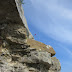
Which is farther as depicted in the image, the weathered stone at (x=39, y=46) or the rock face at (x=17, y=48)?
the weathered stone at (x=39, y=46)

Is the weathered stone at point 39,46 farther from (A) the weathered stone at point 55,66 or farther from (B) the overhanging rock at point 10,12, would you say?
(B) the overhanging rock at point 10,12

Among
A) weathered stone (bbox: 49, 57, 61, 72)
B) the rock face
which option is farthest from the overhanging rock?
weathered stone (bbox: 49, 57, 61, 72)

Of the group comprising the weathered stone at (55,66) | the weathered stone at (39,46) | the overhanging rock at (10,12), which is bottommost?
the weathered stone at (55,66)

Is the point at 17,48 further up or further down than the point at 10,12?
further down

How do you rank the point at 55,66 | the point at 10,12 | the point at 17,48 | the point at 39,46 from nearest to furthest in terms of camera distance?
the point at 10,12, the point at 17,48, the point at 39,46, the point at 55,66

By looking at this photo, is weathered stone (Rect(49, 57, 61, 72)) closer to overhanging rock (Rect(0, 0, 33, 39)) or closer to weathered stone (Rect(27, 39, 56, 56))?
weathered stone (Rect(27, 39, 56, 56))

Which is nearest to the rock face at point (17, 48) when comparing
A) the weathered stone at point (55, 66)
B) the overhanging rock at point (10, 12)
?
the overhanging rock at point (10, 12)

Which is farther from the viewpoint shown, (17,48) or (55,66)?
(55,66)

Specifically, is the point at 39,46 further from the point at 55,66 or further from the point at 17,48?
the point at 55,66

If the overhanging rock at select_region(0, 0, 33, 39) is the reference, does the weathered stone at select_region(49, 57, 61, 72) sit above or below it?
below

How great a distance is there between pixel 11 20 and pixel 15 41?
917 millimetres

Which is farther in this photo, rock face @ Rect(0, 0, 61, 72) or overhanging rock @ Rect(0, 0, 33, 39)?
rock face @ Rect(0, 0, 61, 72)

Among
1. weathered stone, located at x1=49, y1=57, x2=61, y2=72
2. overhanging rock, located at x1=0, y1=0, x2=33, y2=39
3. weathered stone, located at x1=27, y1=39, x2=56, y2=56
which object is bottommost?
weathered stone, located at x1=49, y1=57, x2=61, y2=72

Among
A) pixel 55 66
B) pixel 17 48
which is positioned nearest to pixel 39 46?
pixel 17 48
